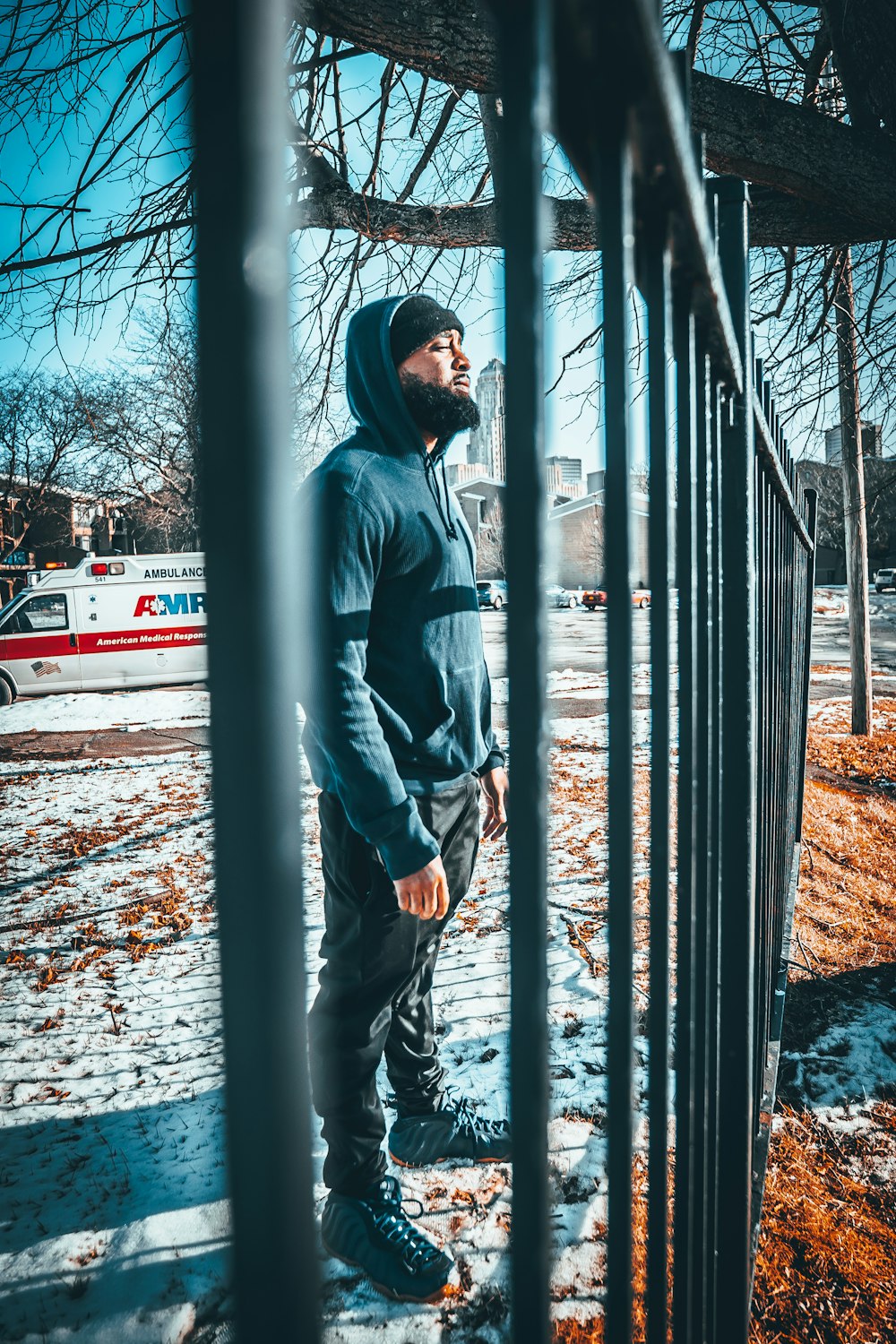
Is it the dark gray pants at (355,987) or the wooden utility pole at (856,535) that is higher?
the wooden utility pole at (856,535)

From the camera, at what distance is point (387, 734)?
6.36 ft

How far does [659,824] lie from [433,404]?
1.55 meters

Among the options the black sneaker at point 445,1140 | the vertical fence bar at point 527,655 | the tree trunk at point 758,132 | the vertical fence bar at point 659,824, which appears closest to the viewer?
the vertical fence bar at point 527,655

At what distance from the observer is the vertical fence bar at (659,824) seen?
0.83m

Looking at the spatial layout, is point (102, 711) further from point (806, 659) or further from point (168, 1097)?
point (806, 659)

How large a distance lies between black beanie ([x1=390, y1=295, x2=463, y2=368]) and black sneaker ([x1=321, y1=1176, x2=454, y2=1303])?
7.06 ft

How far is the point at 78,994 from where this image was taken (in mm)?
3377

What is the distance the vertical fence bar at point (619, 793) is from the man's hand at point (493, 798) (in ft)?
5.47

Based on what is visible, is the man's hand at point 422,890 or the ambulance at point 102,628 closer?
the man's hand at point 422,890

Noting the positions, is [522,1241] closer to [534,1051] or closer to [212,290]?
[534,1051]

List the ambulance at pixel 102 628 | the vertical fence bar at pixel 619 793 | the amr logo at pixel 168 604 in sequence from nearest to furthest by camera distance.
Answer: the vertical fence bar at pixel 619 793 < the ambulance at pixel 102 628 < the amr logo at pixel 168 604

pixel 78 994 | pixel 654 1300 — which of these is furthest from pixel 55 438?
pixel 654 1300

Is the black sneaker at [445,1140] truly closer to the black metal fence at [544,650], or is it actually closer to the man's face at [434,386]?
the black metal fence at [544,650]

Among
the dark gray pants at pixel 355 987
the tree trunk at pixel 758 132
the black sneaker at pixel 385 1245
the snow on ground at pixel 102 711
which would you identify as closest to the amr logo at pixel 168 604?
the snow on ground at pixel 102 711
